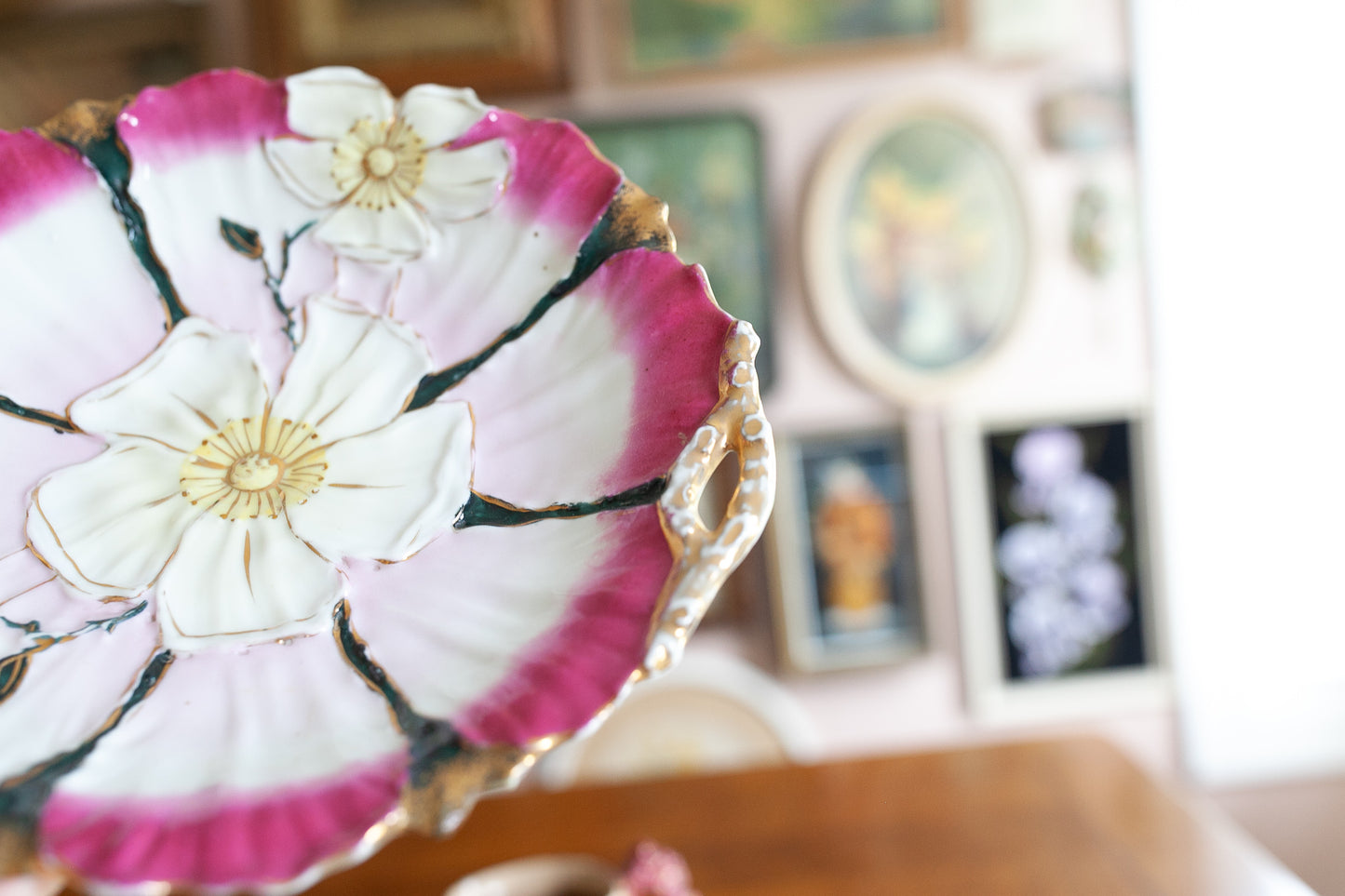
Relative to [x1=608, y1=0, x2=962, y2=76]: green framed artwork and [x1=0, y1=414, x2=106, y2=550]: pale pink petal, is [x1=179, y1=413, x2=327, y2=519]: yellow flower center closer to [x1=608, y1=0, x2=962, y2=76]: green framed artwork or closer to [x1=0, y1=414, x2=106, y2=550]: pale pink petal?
[x1=0, y1=414, x2=106, y2=550]: pale pink petal

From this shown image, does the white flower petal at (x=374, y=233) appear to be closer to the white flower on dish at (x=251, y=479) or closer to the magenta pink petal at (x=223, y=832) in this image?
the white flower on dish at (x=251, y=479)

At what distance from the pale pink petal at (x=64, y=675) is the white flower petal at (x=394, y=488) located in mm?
58

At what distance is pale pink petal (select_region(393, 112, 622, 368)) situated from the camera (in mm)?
335

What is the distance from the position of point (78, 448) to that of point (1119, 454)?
1583mm

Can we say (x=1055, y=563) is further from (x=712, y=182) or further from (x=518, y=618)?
(x=518, y=618)

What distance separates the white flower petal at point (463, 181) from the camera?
0.35 meters

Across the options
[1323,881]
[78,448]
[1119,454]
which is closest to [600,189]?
[78,448]

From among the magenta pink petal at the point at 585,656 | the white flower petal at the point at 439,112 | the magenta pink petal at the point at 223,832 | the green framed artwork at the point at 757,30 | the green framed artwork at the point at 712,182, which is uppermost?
the green framed artwork at the point at 757,30

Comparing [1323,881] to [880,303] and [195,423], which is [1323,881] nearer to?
[880,303]

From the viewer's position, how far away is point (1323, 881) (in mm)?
1404

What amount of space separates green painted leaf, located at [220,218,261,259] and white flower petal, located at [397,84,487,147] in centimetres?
7

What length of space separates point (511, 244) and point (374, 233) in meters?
0.05

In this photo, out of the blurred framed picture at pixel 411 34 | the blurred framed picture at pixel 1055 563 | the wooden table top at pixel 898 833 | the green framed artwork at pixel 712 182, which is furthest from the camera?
the blurred framed picture at pixel 1055 563

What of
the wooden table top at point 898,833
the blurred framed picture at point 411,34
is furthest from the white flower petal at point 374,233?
the blurred framed picture at point 411,34
